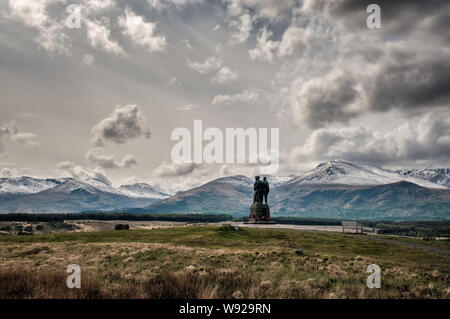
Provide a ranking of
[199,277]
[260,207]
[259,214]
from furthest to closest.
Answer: [259,214] → [260,207] → [199,277]

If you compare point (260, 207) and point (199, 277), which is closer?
point (199, 277)

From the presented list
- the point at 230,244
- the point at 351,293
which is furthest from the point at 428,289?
the point at 230,244

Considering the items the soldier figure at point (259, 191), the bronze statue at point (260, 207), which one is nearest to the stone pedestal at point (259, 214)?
the bronze statue at point (260, 207)

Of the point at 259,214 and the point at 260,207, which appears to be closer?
the point at 260,207

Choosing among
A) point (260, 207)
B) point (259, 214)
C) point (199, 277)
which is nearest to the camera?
point (199, 277)

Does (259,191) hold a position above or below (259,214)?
above

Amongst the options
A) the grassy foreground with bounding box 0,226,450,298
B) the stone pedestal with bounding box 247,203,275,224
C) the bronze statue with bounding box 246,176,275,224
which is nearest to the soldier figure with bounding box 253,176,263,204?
the bronze statue with bounding box 246,176,275,224

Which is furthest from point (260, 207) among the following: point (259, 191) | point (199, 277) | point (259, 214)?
point (199, 277)

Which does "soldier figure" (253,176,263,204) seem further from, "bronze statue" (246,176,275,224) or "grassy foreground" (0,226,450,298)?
"grassy foreground" (0,226,450,298)

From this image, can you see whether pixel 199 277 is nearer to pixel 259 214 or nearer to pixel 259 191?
pixel 259 191

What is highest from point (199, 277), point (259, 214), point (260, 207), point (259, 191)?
point (259, 191)
